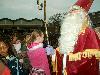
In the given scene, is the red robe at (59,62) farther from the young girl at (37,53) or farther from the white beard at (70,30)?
the young girl at (37,53)

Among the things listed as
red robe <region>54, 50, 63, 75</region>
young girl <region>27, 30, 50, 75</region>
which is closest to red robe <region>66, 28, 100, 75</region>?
red robe <region>54, 50, 63, 75</region>

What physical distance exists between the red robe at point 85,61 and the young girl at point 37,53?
1.45 m

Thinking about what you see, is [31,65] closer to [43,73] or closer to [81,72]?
Answer: [43,73]

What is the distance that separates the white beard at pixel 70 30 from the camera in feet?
22.7

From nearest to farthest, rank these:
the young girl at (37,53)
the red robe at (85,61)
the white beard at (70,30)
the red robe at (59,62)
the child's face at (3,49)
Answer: the red robe at (85,61) < the white beard at (70,30) < the red robe at (59,62) < the child's face at (3,49) < the young girl at (37,53)

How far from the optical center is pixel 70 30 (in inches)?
280

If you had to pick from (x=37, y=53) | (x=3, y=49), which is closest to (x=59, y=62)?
(x=37, y=53)

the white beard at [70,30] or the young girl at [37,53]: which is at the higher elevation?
the white beard at [70,30]

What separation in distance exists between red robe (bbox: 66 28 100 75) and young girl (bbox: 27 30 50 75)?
1.45m

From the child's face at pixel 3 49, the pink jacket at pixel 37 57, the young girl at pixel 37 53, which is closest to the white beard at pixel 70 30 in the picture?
the young girl at pixel 37 53

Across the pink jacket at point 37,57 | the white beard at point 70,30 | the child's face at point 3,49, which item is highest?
the white beard at point 70,30

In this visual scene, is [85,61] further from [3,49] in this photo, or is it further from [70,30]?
[3,49]

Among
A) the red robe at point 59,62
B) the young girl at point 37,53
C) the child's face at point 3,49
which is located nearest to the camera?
the red robe at point 59,62

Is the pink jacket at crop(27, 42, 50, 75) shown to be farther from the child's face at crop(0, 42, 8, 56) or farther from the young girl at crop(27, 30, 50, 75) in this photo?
the child's face at crop(0, 42, 8, 56)
